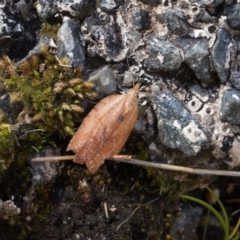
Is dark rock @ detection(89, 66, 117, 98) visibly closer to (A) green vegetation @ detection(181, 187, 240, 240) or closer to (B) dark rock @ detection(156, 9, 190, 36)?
(B) dark rock @ detection(156, 9, 190, 36)

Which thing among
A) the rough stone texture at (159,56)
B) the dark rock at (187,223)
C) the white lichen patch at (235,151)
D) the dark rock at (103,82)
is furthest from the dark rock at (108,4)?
the dark rock at (187,223)

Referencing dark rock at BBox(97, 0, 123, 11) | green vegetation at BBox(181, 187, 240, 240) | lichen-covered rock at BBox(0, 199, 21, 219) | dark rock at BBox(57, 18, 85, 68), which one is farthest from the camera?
green vegetation at BBox(181, 187, 240, 240)

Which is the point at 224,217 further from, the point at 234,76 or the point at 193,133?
the point at 234,76

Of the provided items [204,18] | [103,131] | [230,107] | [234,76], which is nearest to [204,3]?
[204,18]

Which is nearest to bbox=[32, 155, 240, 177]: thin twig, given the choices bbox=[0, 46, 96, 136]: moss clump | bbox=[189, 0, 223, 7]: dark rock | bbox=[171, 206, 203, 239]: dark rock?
bbox=[0, 46, 96, 136]: moss clump

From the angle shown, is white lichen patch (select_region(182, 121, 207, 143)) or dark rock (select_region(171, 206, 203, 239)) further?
dark rock (select_region(171, 206, 203, 239))

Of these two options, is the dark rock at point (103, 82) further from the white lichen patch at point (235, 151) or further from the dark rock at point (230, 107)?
the white lichen patch at point (235, 151)
